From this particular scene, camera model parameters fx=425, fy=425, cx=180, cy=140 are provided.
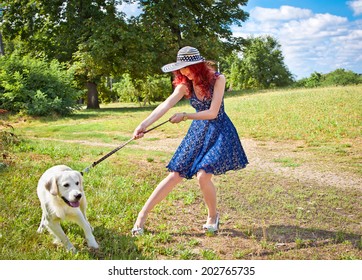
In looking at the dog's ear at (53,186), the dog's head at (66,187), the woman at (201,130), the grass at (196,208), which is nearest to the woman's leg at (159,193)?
the woman at (201,130)

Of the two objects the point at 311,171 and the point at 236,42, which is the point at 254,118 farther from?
the point at 236,42

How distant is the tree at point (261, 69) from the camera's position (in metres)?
41.3

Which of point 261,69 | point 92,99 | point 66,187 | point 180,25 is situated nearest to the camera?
point 66,187

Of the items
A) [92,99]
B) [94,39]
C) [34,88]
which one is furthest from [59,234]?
[92,99]

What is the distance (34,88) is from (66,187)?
1439 cm

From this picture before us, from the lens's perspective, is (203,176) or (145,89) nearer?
(203,176)

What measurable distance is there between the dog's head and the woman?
0.73m

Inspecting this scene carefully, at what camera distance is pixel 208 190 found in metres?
4.12

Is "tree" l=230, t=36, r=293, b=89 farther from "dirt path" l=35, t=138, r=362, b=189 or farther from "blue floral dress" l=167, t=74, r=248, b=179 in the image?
"blue floral dress" l=167, t=74, r=248, b=179

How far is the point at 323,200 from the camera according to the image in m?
5.45

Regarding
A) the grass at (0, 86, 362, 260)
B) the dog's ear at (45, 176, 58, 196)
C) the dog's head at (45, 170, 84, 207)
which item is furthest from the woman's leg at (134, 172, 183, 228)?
the dog's ear at (45, 176, 58, 196)

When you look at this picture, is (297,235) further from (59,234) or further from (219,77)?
(59,234)

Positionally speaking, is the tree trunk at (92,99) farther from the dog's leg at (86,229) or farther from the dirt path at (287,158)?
the dog's leg at (86,229)

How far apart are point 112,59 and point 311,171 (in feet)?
51.4
